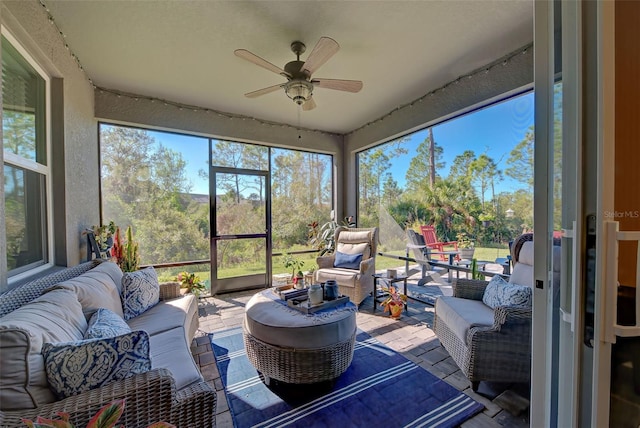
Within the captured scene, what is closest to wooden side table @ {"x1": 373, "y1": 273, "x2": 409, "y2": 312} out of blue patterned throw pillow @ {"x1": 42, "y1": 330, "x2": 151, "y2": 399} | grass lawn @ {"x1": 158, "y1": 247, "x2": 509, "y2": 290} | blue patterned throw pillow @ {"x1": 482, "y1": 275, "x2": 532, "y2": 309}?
grass lawn @ {"x1": 158, "y1": 247, "x2": 509, "y2": 290}

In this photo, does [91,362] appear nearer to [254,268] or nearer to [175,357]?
[175,357]

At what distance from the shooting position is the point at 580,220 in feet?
2.15

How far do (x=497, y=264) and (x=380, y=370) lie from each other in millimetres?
1867

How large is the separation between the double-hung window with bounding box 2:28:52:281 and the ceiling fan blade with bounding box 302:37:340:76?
2.07 meters

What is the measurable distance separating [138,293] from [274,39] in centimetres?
254

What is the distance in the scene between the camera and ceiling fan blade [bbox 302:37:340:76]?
1898mm

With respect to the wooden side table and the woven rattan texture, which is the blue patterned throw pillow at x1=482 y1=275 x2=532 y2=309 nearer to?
the wooden side table

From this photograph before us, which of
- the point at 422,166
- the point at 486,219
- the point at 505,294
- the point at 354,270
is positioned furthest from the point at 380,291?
the point at 505,294

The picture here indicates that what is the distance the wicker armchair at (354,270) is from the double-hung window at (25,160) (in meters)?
2.88

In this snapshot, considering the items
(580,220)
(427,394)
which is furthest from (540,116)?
(427,394)

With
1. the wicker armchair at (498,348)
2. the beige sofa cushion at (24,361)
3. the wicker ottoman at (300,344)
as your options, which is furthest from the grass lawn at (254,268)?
the beige sofa cushion at (24,361)

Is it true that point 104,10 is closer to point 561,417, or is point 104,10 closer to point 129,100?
point 129,100

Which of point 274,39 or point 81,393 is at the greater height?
point 274,39

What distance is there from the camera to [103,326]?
143 centimetres
